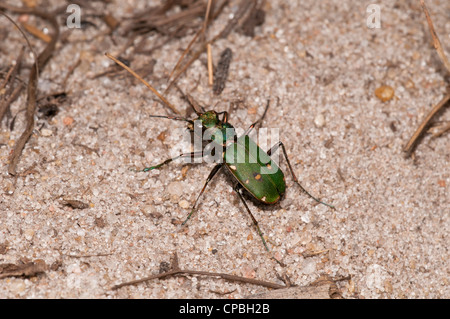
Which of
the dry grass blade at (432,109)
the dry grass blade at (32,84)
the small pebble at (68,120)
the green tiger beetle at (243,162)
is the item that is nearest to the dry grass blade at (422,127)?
the dry grass blade at (432,109)

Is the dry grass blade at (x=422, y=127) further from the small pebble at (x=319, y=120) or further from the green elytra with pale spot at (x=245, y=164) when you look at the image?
the green elytra with pale spot at (x=245, y=164)

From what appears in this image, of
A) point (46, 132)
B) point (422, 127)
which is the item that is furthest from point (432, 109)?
point (46, 132)

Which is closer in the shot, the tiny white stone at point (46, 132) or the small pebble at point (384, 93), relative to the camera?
the tiny white stone at point (46, 132)

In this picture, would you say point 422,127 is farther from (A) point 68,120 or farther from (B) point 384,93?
(A) point 68,120

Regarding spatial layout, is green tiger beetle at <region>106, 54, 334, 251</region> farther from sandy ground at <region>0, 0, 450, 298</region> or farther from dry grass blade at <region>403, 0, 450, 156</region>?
dry grass blade at <region>403, 0, 450, 156</region>
